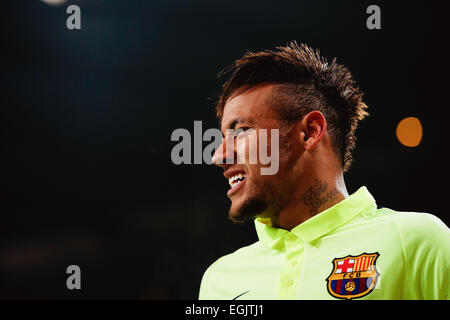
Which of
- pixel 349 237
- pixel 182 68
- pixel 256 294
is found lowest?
pixel 256 294

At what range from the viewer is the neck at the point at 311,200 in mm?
1146

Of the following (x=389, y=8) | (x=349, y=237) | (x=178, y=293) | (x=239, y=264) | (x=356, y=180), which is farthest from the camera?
(x=178, y=293)

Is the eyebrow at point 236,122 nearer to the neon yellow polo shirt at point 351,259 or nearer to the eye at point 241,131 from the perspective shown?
the eye at point 241,131

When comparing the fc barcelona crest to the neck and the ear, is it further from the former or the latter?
the ear

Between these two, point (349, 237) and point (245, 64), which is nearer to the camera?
point (349, 237)

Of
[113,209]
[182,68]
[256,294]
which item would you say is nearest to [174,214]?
[113,209]

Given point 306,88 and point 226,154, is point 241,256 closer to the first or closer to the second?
point 226,154

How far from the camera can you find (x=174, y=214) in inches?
107

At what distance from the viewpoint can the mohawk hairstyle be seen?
1222 millimetres

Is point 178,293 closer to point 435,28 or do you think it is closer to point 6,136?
point 6,136

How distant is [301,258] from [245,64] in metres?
0.61

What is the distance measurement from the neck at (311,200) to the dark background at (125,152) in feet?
4.64

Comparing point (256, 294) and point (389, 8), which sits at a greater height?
point (389, 8)

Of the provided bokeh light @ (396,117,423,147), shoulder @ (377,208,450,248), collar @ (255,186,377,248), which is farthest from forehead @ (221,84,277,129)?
bokeh light @ (396,117,423,147)
